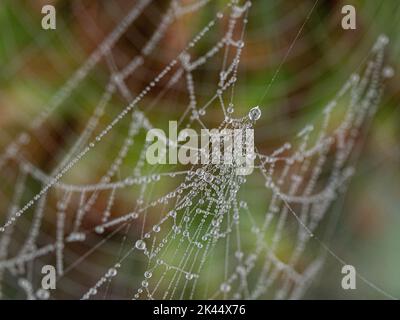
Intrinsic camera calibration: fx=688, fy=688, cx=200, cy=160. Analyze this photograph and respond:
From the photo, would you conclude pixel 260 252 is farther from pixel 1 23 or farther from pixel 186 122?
pixel 1 23

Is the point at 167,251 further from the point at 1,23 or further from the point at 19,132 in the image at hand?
the point at 1,23

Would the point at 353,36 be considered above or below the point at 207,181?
above

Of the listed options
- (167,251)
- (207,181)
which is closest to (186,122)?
(207,181)
